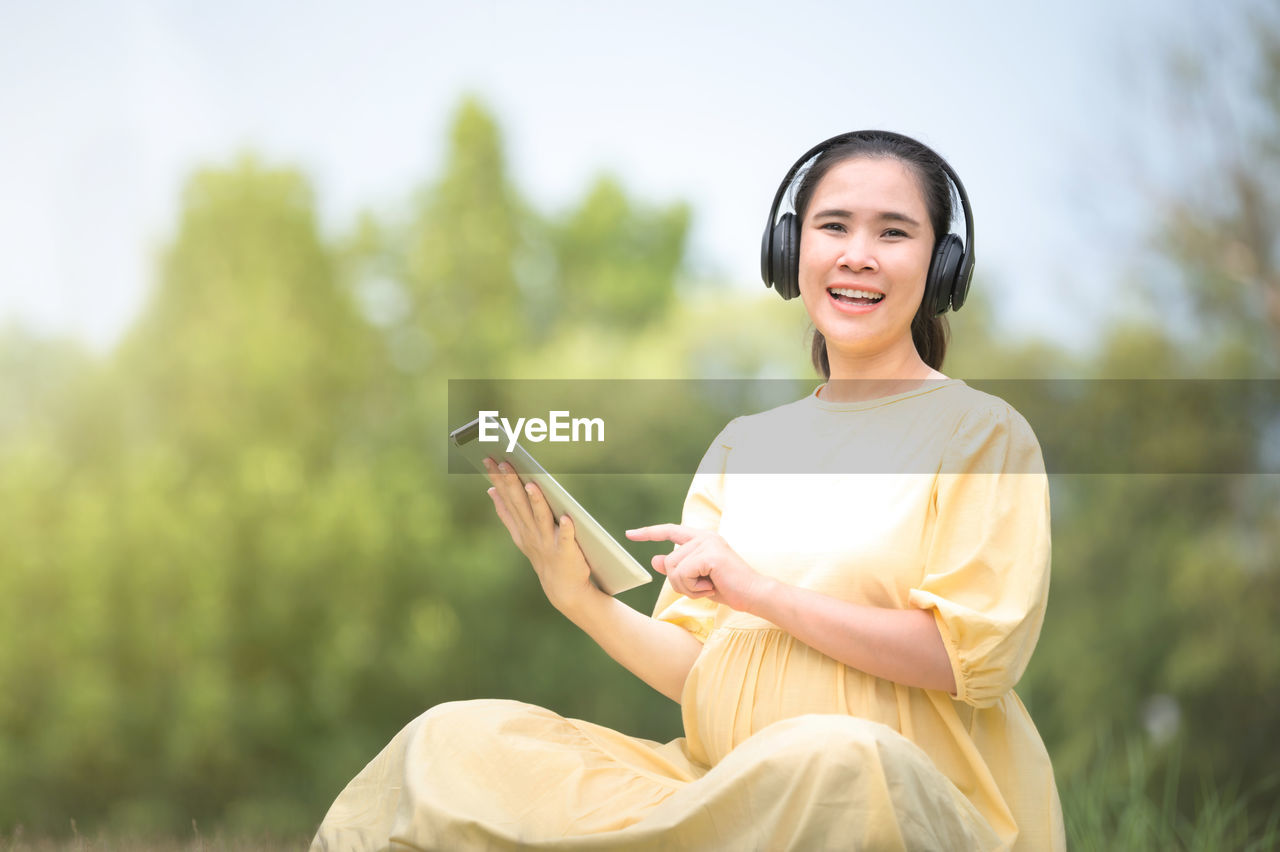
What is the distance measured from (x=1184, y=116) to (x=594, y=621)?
24.9 feet

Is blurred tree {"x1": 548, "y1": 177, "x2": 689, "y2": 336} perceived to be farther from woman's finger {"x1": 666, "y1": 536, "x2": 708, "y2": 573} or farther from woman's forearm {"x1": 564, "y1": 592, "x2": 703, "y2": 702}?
woman's finger {"x1": 666, "y1": 536, "x2": 708, "y2": 573}

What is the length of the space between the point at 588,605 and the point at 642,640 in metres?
0.09

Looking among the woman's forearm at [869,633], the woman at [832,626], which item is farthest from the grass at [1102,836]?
the woman's forearm at [869,633]

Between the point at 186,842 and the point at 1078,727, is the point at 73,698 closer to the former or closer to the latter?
the point at 1078,727

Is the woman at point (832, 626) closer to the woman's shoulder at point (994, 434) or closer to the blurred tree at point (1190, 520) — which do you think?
the woman's shoulder at point (994, 434)

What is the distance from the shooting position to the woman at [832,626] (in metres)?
1.13

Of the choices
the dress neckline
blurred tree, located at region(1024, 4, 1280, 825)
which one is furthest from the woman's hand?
blurred tree, located at region(1024, 4, 1280, 825)

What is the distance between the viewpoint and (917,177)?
152 centimetres

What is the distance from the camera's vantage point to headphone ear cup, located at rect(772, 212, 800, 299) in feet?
5.31

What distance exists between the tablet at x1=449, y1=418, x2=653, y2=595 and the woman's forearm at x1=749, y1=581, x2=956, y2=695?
0.62 feet

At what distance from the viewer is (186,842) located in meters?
1.89

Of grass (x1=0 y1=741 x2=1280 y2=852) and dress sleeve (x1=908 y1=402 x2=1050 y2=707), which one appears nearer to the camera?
dress sleeve (x1=908 y1=402 x2=1050 y2=707)

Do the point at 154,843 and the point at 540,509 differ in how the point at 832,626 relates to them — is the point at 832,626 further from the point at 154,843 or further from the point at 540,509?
the point at 154,843

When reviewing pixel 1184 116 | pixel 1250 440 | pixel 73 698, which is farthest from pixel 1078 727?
pixel 73 698
